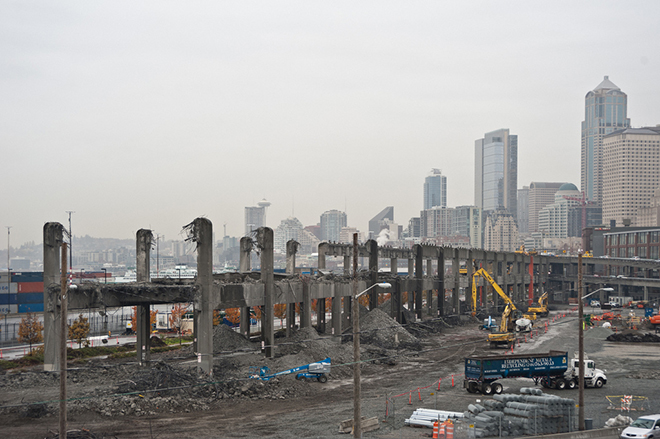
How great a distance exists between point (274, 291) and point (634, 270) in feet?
474

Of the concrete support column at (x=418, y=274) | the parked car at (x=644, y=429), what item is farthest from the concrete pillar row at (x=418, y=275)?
the parked car at (x=644, y=429)

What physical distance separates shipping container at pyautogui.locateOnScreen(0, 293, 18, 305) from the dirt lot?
7287 cm

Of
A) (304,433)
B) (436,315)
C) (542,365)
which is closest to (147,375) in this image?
(304,433)

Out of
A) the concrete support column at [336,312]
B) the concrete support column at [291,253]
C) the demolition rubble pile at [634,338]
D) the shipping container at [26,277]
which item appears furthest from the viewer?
the shipping container at [26,277]

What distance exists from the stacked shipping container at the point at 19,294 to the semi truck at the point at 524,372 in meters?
100

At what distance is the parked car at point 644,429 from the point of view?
29.7m

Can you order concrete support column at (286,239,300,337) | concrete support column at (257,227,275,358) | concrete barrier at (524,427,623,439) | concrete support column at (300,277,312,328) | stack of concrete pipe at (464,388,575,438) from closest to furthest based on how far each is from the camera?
concrete barrier at (524,427,623,439) → stack of concrete pipe at (464,388,575,438) → concrete support column at (257,227,275,358) → concrete support column at (300,277,312,328) → concrete support column at (286,239,300,337)

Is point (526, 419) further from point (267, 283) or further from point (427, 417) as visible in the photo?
point (267, 283)

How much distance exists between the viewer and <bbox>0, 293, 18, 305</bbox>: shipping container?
4739 inches

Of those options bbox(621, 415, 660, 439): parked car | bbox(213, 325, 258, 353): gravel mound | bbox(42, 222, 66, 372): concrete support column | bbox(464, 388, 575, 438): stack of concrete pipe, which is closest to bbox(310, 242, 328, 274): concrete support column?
bbox(213, 325, 258, 353): gravel mound

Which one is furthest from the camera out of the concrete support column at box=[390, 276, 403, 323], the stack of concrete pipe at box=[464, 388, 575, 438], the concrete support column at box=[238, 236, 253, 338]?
the concrete support column at box=[390, 276, 403, 323]

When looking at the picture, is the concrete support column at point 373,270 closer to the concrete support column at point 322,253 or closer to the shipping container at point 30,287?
the concrete support column at point 322,253

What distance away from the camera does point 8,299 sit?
120375mm

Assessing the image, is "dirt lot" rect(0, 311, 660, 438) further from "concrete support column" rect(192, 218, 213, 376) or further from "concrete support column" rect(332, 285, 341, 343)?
A: "concrete support column" rect(332, 285, 341, 343)
